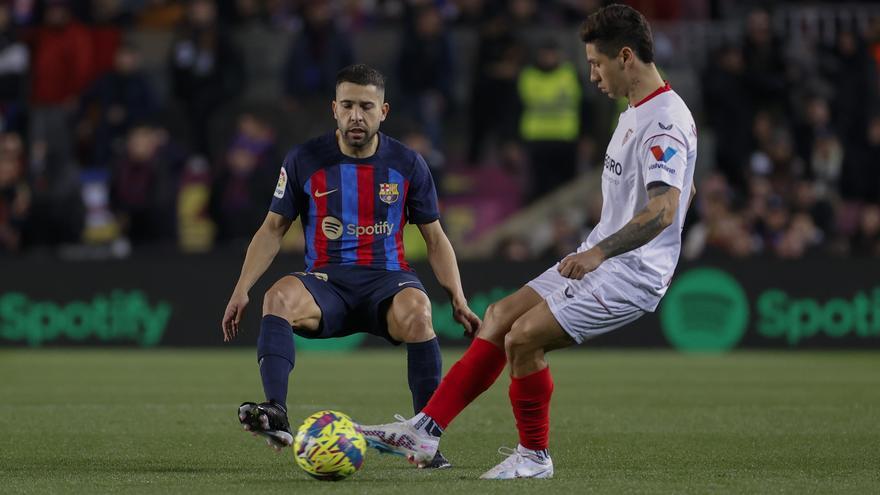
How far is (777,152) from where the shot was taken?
59.7ft

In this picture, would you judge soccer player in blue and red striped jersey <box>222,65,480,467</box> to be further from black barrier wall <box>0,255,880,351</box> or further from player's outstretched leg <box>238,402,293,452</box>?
black barrier wall <box>0,255,880,351</box>

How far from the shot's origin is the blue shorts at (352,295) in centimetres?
721

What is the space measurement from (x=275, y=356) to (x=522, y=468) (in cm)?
121

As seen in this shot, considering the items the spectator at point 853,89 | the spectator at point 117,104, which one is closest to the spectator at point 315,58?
the spectator at point 117,104

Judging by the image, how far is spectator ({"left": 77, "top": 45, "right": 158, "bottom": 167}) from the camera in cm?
1816

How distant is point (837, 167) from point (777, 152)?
0.75m

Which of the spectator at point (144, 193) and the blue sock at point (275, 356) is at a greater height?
the spectator at point (144, 193)

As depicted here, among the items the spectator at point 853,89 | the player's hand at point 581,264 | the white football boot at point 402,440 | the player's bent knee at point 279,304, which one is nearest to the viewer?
the player's hand at point 581,264

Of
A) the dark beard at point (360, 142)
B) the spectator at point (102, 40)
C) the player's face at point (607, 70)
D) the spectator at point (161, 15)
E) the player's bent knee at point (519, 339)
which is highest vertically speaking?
the spectator at point (161, 15)

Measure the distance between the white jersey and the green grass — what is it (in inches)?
33.7

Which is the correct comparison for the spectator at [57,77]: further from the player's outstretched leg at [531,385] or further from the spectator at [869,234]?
the player's outstretched leg at [531,385]

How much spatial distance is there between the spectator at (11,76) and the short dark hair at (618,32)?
43.2 ft

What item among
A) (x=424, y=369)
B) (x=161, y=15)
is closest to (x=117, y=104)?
(x=161, y=15)

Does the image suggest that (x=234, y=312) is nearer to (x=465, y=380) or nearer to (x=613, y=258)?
(x=465, y=380)
